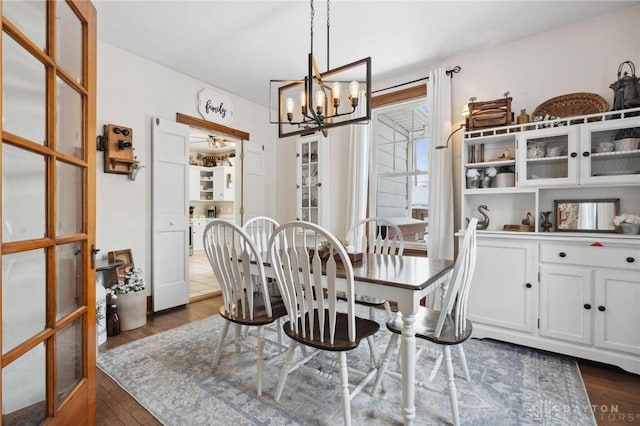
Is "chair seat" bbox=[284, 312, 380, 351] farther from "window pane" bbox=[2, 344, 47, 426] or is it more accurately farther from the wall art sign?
the wall art sign

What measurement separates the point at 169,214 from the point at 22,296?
2546 mm

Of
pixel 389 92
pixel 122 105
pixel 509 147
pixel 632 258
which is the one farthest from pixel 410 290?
pixel 122 105

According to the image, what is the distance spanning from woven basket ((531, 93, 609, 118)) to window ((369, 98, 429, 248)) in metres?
1.27

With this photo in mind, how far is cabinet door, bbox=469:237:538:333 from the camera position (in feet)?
7.95

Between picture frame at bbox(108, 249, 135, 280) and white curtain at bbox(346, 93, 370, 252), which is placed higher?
white curtain at bbox(346, 93, 370, 252)

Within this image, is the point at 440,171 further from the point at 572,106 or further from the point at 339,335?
the point at 339,335

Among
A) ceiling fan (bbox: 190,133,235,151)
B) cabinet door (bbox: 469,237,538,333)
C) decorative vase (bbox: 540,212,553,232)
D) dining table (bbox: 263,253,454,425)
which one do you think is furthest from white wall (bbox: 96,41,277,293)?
decorative vase (bbox: 540,212,553,232)

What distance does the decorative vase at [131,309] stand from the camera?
9.48 ft

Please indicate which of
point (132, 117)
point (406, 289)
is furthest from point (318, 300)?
point (132, 117)

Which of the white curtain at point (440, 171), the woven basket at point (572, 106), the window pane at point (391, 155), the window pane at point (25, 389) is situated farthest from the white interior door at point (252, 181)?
the woven basket at point (572, 106)

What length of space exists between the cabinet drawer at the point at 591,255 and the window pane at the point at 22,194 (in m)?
3.08

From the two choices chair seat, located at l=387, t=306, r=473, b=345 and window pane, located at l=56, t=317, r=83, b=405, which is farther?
chair seat, located at l=387, t=306, r=473, b=345

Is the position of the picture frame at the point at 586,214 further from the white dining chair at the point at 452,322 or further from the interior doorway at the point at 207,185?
the interior doorway at the point at 207,185

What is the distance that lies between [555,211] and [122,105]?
13.9ft
